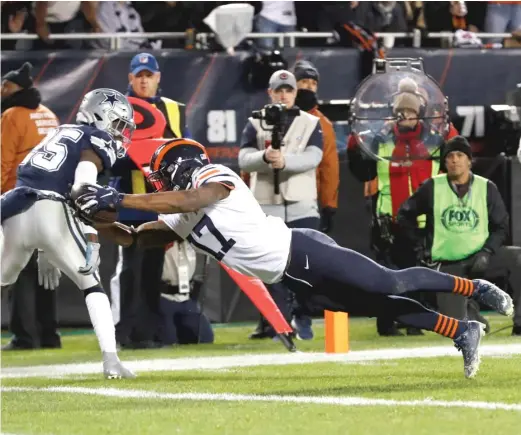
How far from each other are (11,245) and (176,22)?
14.9 feet

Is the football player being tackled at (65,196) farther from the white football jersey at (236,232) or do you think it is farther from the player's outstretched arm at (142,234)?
the white football jersey at (236,232)

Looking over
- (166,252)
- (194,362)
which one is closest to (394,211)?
(166,252)

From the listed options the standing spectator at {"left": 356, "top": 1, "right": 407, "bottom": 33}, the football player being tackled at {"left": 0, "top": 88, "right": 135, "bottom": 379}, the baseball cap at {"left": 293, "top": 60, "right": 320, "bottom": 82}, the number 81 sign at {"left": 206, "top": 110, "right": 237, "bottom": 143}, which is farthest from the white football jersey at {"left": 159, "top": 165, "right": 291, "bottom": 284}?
the standing spectator at {"left": 356, "top": 1, "right": 407, "bottom": 33}

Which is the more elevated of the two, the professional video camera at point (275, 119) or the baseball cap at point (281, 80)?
the baseball cap at point (281, 80)

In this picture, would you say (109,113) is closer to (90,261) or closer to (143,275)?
(90,261)

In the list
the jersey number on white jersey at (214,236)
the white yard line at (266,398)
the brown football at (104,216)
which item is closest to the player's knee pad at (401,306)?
the white yard line at (266,398)

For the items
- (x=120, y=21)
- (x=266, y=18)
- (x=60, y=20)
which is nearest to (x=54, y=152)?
(x=60, y=20)

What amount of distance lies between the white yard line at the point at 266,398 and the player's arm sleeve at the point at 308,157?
304 centimetres

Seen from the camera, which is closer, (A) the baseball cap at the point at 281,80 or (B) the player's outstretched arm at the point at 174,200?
(B) the player's outstretched arm at the point at 174,200

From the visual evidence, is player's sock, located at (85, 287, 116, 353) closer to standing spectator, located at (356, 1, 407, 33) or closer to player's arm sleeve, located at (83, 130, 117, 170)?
player's arm sleeve, located at (83, 130, 117, 170)

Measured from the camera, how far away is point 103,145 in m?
8.28

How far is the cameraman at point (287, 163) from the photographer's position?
33.6 feet

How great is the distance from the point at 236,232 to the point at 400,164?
4.08m

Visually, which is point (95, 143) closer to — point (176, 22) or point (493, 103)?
point (176, 22)
